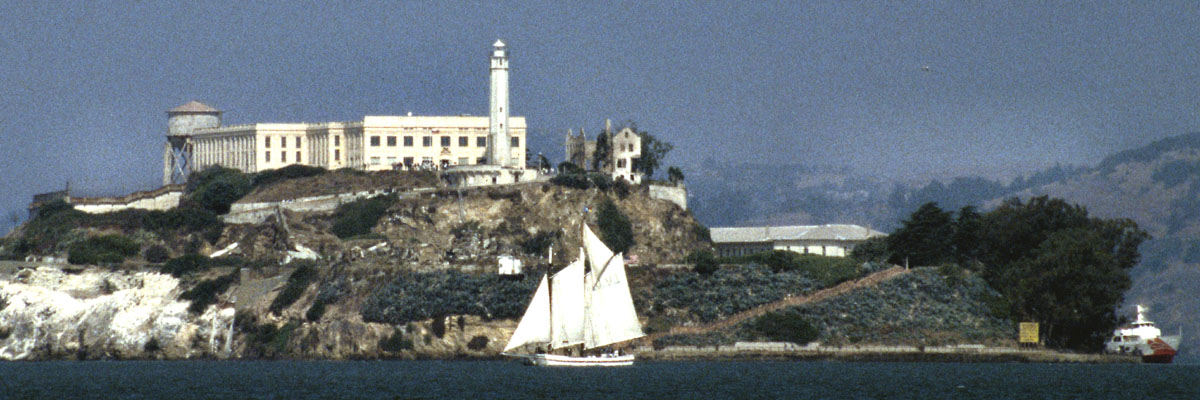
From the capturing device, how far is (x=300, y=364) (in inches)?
4727

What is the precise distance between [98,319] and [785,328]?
42.8 metres

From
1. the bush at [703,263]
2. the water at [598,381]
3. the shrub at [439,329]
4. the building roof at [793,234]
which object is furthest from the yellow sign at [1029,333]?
the shrub at [439,329]

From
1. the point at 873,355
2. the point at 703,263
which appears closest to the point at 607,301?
the point at 873,355

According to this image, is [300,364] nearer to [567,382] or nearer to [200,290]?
[200,290]

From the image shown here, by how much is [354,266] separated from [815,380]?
40285 mm

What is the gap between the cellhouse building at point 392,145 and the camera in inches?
5881

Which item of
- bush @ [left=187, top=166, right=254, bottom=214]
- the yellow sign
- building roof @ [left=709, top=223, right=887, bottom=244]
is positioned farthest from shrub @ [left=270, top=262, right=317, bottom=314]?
the yellow sign

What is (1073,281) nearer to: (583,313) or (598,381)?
(583,313)

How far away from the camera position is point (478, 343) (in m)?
124

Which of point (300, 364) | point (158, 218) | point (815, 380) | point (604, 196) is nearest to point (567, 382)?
point (815, 380)

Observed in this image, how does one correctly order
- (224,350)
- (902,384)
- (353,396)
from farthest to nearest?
(224,350)
(902,384)
(353,396)

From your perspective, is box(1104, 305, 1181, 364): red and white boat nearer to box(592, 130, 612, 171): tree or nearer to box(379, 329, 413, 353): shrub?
box(379, 329, 413, 353): shrub

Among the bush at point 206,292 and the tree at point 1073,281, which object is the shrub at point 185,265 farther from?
the tree at point 1073,281

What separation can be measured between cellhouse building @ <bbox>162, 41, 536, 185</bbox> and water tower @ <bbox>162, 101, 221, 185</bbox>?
20 cm
